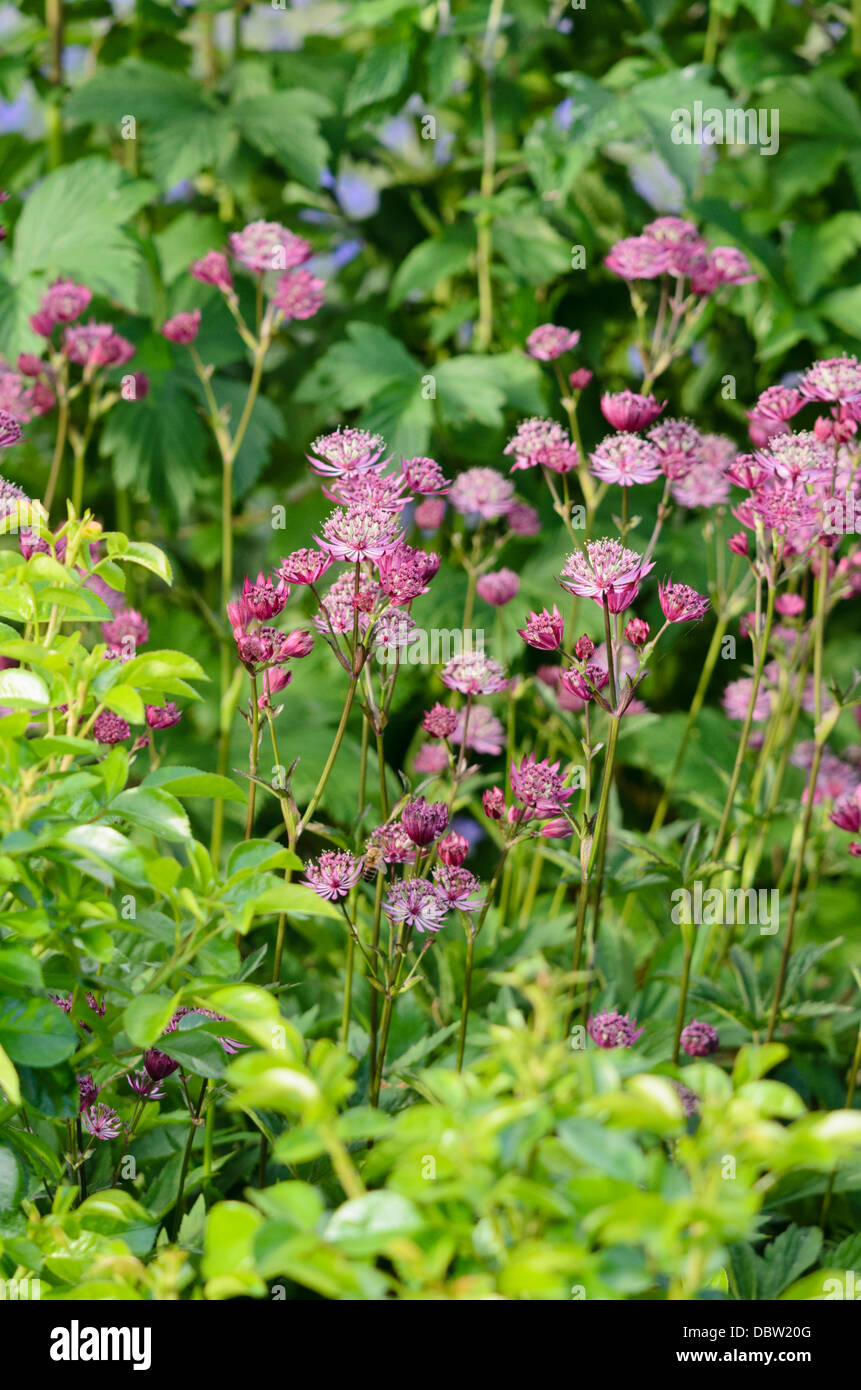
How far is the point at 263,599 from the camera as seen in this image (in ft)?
2.74

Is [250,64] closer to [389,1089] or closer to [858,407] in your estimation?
[858,407]

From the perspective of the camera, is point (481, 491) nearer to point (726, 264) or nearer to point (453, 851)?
point (726, 264)

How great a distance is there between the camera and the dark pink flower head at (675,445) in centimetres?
100

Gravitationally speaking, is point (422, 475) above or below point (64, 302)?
below

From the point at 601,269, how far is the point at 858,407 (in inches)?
42.1

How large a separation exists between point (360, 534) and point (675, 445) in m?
0.34

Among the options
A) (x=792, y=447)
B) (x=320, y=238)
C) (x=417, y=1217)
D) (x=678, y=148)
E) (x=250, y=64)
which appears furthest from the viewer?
(x=320, y=238)

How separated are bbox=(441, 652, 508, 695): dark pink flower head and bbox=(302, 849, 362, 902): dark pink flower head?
0.54 feet

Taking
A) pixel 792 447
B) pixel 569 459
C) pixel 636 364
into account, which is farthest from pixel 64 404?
pixel 636 364

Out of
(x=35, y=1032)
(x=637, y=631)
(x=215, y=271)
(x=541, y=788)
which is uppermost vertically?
Answer: (x=215, y=271)

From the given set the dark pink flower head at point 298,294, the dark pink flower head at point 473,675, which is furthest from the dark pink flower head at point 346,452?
the dark pink flower head at point 298,294

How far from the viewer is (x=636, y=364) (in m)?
1.89

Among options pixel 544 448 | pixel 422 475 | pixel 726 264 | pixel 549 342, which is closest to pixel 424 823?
pixel 422 475

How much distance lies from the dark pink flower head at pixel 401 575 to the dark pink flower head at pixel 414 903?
0.19 metres
